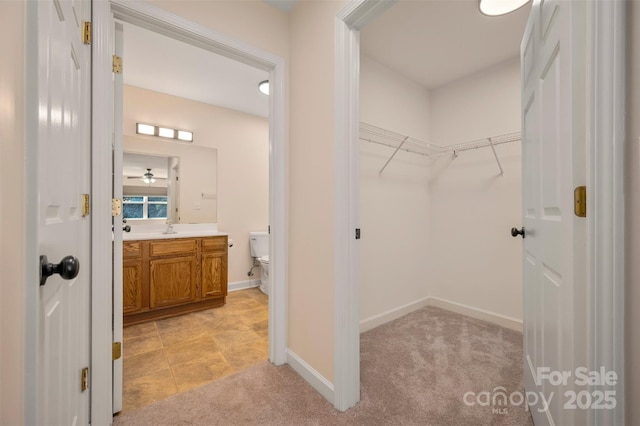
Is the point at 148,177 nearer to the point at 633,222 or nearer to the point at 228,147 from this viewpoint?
the point at 228,147

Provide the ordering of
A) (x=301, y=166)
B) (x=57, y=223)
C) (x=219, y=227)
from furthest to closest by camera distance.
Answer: (x=219, y=227) → (x=301, y=166) → (x=57, y=223)

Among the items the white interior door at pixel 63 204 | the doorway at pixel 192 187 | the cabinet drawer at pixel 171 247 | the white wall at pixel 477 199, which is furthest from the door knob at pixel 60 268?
the white wall at pixel 477 199

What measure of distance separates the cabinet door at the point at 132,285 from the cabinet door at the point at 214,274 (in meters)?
0.60

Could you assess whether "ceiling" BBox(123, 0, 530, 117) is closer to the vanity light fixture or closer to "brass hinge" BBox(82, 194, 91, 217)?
the vanity light fixture

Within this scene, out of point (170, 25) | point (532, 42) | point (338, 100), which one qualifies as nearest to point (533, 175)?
point (532, 42)

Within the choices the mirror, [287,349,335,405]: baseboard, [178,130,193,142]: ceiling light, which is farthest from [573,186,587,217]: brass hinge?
[178,130,193,142]: ceiling light

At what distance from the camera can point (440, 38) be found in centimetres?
218

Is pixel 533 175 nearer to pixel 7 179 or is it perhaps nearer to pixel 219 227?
pixel 7 179

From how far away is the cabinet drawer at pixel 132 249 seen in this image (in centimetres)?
252

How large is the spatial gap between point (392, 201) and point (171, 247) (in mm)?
2367

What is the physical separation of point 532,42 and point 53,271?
1973mm

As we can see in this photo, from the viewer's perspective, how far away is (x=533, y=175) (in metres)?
1.21

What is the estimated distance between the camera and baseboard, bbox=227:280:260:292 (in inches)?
144

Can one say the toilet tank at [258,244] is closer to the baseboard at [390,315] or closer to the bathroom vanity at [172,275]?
the bathroom vanity at [172,275]
